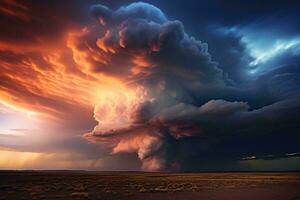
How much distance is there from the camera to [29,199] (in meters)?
31.9

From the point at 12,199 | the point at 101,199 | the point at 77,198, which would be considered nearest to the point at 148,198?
the point at 101,199

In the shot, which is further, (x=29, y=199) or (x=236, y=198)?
(x=236, y=198)

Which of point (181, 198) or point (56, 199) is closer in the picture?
point (56, 199)

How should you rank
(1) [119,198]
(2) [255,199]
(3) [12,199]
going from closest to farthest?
(3) [12,199] → (1) [119,198] → (2) [255,199]

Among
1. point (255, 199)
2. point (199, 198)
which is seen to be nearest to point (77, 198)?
point (199, 198)

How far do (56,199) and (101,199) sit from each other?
4.58 metres

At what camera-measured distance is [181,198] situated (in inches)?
1426

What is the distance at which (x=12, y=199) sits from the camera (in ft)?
104

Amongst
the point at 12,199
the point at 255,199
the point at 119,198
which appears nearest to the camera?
the point at 12,199

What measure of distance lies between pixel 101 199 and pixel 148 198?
18.3 feet

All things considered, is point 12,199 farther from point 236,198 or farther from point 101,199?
point 236,198

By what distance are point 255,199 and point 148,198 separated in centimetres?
1273

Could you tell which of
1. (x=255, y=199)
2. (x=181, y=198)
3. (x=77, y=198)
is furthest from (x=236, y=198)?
(x=77, y=198)

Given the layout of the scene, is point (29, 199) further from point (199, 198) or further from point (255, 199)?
point (255, 199)
